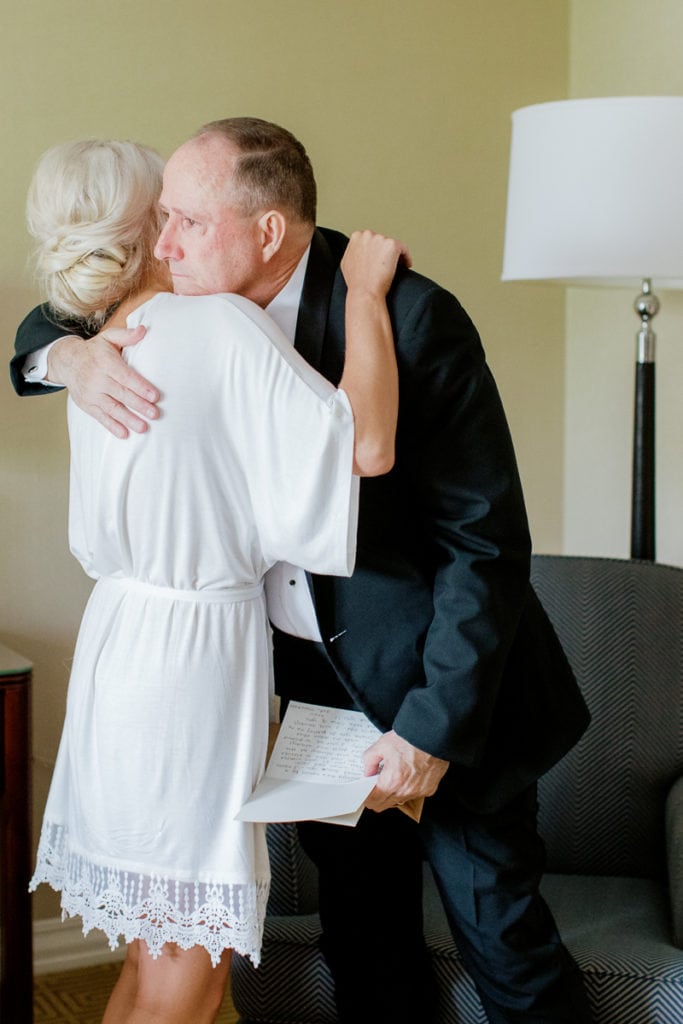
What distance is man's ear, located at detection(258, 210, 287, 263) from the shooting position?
A: 128 cm

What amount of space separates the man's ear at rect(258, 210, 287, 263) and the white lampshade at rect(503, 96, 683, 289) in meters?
1.03

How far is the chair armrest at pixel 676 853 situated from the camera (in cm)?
171

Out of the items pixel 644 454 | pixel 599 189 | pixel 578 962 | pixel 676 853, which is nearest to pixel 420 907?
pixel 578 962

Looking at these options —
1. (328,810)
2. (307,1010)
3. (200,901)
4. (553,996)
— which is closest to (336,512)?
(328,810)

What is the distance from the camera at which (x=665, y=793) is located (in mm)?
1995

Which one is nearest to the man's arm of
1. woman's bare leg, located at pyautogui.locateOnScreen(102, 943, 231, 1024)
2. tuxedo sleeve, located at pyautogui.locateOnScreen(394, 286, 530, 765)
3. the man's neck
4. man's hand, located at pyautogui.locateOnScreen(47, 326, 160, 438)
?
man's hand, located at pyautogui.locateOnScreen(47, 326, 160, 438)

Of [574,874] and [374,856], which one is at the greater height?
[374,856]

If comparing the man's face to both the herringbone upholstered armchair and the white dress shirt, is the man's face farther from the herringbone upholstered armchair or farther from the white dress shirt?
the herringbone upholstered armchair

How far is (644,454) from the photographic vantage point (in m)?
2.37

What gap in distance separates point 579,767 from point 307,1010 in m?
0.63

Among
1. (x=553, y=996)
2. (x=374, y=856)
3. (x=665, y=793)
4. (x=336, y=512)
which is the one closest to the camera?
(x=336, y=512)

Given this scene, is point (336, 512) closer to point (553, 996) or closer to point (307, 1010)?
point (553, 996)

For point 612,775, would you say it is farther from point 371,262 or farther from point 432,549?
point 371,262

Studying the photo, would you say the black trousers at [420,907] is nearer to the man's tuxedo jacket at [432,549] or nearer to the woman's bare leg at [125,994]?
the man's tuxedo jacket at [432,549]
